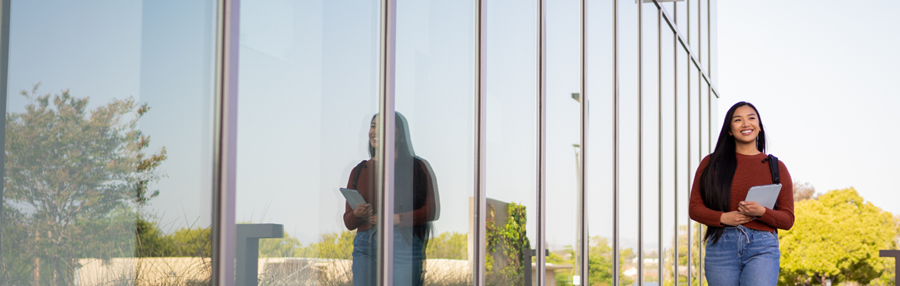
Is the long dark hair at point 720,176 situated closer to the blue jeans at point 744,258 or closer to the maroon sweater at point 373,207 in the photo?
the blue jeans at point 744,258

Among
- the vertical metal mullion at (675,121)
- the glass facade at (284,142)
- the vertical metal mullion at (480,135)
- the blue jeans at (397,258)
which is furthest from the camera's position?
the vertical metal mullion at (675,121)

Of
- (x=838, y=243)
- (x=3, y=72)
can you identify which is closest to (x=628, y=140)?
(x=3, y=72)

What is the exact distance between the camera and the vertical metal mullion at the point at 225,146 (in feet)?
7.27

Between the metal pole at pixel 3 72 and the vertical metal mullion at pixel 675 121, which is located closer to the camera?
the metal pole at pixel 3 72

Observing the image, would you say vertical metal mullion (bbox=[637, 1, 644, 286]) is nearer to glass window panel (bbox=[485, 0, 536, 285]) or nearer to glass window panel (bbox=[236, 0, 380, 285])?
glass window panel (bbox=[485, 0, 536, 285])

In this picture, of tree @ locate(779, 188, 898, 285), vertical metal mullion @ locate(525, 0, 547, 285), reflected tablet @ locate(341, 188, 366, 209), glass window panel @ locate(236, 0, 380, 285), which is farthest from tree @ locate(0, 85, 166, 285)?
tree @ locate(779, 188, 898, 285)

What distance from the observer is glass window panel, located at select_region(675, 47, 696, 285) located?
384 inches

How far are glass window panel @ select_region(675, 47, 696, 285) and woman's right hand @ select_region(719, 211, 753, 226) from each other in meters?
5.64

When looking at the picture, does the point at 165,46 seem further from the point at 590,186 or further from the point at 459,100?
the point at 590,186

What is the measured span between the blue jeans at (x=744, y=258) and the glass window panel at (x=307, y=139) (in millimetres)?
2234

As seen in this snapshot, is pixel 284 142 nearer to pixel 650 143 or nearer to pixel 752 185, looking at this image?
pixel 752 185

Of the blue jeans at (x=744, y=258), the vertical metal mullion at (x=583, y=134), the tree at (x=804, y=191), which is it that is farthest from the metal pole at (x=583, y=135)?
the tree at (x=804, y=191)

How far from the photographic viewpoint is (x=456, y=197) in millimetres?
3650

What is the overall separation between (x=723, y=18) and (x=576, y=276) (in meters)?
38.2
